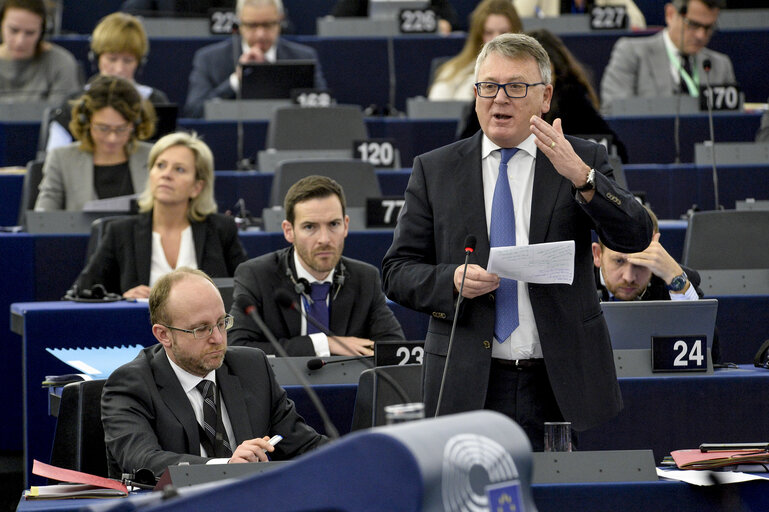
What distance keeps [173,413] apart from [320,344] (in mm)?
952

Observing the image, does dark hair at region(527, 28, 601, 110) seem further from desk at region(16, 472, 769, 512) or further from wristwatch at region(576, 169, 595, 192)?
desk at region(16, 472, 769, 512)

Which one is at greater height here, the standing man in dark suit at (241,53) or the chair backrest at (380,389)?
the standing man in dark suit at (241,53)

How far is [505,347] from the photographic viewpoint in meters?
2.67

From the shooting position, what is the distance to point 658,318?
355 centimetres

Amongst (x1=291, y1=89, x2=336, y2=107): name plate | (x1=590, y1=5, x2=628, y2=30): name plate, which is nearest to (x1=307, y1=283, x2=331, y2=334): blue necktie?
(x1=291, y1=89, x2=336, y2=107): name plate

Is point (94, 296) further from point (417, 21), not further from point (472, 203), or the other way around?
point (417, 21)

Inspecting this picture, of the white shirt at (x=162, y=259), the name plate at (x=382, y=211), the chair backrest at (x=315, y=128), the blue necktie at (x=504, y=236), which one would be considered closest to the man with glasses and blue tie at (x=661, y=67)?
the chair backrest at (x=315, y=128)

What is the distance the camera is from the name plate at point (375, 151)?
20.3ft

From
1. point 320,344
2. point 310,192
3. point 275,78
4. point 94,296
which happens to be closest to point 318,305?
point 320,344

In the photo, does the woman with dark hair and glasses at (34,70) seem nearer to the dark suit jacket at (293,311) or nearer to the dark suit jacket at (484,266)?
the dark suit jacket at (293,311)

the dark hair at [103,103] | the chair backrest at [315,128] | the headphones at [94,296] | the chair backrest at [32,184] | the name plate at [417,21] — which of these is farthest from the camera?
the name plate at [417,21]

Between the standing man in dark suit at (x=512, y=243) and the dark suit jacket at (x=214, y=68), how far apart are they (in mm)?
4660

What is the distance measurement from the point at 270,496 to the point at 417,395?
1.87m

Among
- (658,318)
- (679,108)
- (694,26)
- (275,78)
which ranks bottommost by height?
(658,318)
